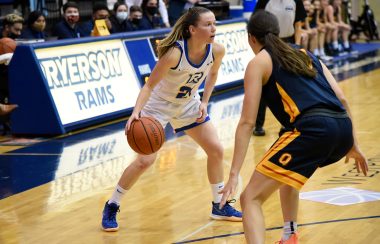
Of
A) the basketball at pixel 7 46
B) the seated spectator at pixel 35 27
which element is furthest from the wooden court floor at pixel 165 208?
the seated spectator at pixel 35 27

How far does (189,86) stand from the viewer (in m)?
6.55

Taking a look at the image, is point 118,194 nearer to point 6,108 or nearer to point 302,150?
point 302,150

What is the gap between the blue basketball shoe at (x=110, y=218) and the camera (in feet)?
21.1

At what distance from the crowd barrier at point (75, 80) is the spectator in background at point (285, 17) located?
243 cm

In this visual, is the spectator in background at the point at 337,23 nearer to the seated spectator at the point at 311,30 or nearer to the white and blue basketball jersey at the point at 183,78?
the seated spectator at the point at 311,30

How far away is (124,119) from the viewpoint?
12.1m

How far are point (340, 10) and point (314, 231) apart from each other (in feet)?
54.7

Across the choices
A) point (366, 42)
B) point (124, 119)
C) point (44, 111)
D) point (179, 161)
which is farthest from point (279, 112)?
point (366, 42)

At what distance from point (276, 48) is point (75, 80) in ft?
21.7

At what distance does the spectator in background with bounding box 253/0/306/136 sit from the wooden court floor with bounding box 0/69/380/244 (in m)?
0.61

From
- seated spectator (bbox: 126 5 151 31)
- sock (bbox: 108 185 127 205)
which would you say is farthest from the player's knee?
seated spectator (bbox: 126 5 151 31)

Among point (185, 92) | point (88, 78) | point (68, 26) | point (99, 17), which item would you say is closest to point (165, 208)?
point (185, 92)

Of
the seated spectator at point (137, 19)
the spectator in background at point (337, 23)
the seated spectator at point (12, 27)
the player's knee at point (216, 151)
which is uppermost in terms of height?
the player's knee at point (216, 151)

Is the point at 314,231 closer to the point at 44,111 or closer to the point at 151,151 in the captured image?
the point at 151,151
